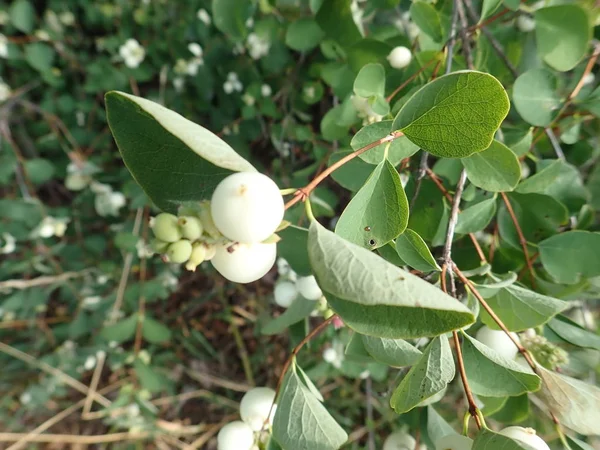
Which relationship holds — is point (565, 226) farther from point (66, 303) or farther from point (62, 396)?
point (62, 396)

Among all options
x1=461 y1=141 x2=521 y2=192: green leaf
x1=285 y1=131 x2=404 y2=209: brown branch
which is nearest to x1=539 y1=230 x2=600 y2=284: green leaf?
x1=461 y1=141 x2=521 y2=192: green leaf

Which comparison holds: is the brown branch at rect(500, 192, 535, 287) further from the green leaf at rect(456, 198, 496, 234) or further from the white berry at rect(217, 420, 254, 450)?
the white berry at rect(217, 420, 254, 450)

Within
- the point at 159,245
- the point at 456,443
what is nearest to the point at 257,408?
the point at 456,443

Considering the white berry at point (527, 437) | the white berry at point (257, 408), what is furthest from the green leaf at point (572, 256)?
the white berry at point (257, 408)

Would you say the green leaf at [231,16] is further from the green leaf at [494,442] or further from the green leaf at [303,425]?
the green leaf at [494,442]

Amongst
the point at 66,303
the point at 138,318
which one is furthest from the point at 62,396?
the point at 138,318
